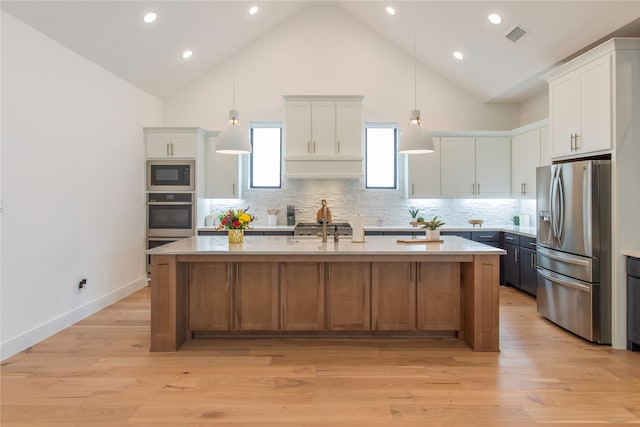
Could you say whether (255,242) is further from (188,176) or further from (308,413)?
(188,176)

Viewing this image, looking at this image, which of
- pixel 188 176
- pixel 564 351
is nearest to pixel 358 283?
pixel 564 351

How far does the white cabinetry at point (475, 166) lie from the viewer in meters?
6.54

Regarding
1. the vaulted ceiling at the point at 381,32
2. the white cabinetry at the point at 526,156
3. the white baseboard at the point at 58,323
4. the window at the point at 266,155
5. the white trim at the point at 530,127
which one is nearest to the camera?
the white baseboard at the point at 58,323

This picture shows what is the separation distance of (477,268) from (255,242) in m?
2.15

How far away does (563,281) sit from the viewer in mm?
4004

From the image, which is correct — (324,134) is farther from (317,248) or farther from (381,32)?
(317,248)

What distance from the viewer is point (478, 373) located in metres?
3.07

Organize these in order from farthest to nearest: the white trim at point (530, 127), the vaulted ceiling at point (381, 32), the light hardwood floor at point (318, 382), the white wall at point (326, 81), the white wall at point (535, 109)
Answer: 1. the white wall at point (326, 81)
2. the white wall at point (535, 109)
3. the white trim at point (530, 127)
4. the vaulted ceiling at point (381, 32)
5. the light hardwood floor at point (318, 382)

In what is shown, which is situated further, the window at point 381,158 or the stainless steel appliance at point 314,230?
the window at point 381,158

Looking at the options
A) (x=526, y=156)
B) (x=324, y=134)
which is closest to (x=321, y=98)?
(x=324, y=134)

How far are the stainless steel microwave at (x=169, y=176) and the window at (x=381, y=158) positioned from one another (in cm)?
300

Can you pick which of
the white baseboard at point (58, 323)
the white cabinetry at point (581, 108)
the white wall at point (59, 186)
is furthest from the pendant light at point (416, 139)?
the white baseboard at point (58, 323)

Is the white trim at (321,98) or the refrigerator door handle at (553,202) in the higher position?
the white trim at (321,98)

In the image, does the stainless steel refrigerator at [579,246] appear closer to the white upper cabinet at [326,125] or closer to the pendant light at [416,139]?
the pendant light at [416,139]
